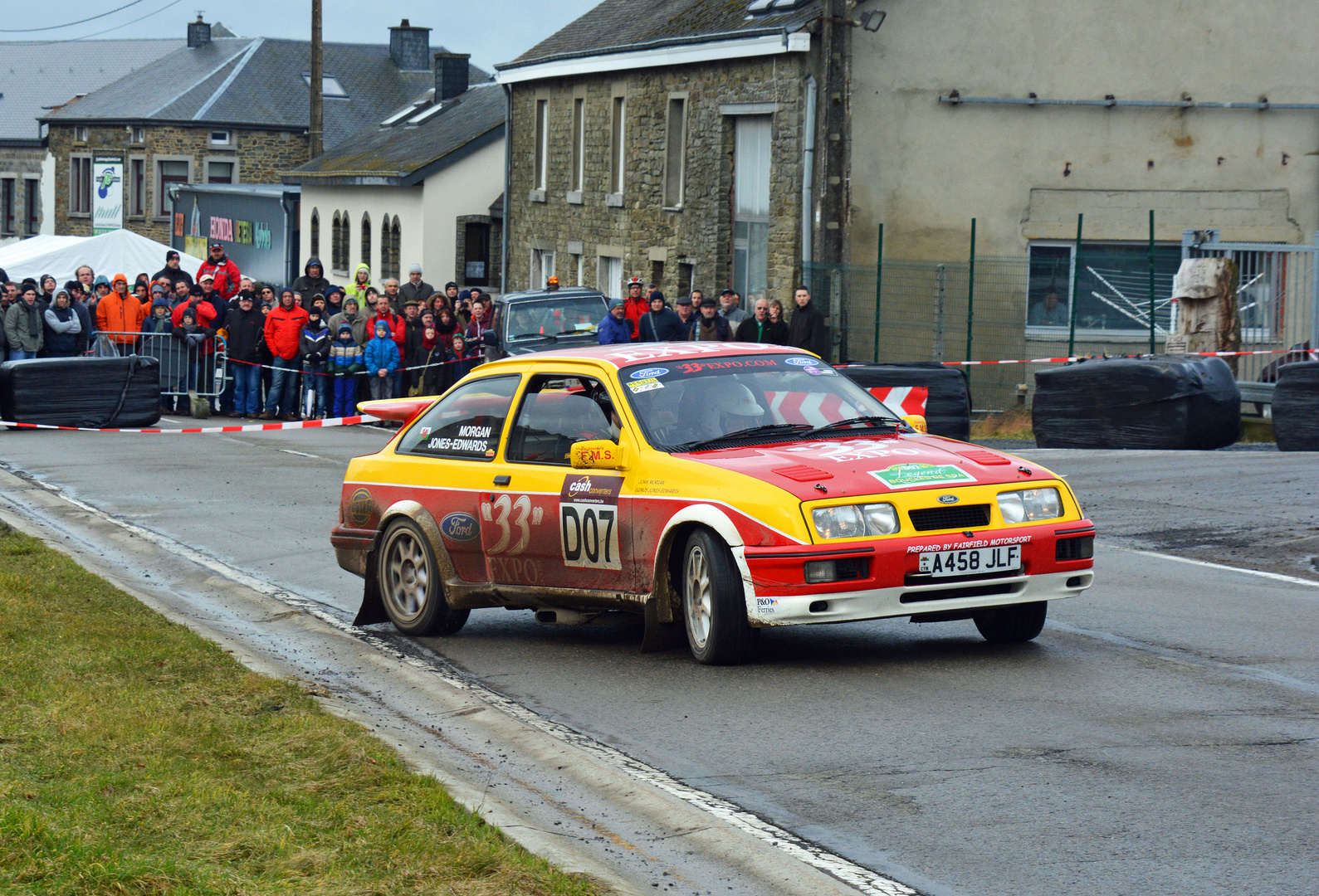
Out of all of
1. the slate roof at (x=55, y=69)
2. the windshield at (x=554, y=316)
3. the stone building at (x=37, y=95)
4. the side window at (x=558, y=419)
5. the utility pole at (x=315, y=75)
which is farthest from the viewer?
the slate roof at (x=55, y=69)

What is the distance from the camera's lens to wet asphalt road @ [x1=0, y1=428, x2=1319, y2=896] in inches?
216

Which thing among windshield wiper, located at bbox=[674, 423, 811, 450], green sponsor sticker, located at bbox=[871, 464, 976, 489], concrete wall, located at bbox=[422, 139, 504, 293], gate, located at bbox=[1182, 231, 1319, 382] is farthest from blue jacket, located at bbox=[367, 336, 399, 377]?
concrete wall, located at bbox=[422, 139, 504, 293]

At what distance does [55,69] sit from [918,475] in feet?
285

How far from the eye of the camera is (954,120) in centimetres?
2930

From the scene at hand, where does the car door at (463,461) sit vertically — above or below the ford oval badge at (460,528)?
above

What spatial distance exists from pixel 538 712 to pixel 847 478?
1712 millimetres

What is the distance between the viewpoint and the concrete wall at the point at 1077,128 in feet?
95.3

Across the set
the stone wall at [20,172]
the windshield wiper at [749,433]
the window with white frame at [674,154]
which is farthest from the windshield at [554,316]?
the stone wall at [20,172]

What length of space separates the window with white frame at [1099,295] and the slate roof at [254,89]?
46.2m

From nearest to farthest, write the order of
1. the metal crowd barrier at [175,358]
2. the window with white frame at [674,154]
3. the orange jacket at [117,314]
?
the metal crowd barrier at [175,358]
the orange jacket at [117,314]
the window with white frame at [674,154]

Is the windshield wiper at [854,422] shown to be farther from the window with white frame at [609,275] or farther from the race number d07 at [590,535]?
the window with white frame at [609,275]

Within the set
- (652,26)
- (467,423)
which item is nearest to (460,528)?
(467,423)

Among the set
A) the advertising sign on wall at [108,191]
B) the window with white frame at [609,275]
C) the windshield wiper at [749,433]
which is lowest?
the windshield wiper at [749,433]

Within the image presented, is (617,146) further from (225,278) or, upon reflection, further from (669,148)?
(225,278)
